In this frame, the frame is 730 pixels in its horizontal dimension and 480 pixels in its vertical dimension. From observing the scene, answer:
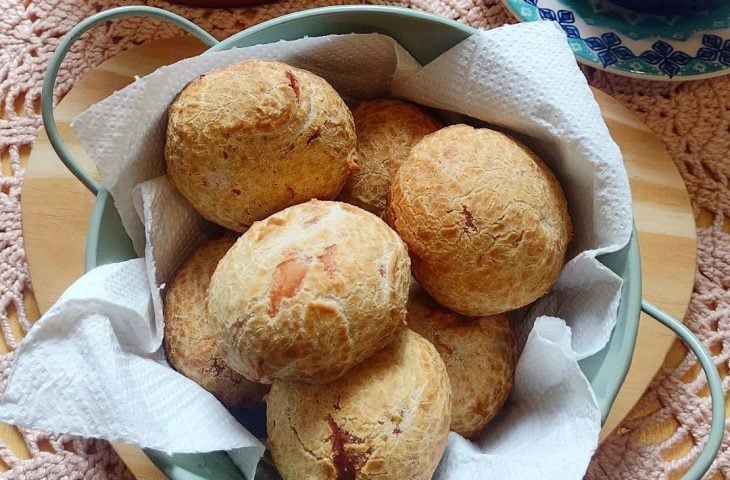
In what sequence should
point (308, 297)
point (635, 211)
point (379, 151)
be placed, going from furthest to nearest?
point (635, 211) < point (379, 151) < point (308, 297)

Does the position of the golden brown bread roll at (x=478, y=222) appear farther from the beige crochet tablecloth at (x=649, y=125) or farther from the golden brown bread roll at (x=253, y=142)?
the beige crochet tablecloth at (x=649, y=125)

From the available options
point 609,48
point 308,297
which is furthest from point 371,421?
point 609,48

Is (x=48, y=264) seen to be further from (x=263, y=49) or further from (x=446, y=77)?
(x=446, y=77)

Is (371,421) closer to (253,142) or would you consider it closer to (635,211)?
(253,142)

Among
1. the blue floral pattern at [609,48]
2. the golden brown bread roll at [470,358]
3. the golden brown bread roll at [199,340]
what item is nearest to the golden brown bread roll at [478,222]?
the golden brown bread roll at [470,358]

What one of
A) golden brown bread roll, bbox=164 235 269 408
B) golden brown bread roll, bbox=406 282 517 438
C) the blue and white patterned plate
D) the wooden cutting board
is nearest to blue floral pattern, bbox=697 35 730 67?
the blue and white patterned plate
